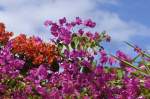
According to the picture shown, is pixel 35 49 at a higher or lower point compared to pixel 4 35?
lower

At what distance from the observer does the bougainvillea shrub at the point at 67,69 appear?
676 centimetres

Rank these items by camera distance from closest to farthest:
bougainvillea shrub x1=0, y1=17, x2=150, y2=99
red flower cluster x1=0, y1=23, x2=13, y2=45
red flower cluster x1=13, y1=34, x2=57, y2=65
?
bougainvillea shrub x1=0, y1=17, x2=150, y2=99
red flower cluster x1=13, y1=34, x2=57, y2=65
red flower cluster x1=0, y1=23, x2=13, y2=45

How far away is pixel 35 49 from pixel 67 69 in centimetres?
124

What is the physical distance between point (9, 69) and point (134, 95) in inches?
76.3

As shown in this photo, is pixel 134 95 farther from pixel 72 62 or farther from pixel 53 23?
pixel 53 23

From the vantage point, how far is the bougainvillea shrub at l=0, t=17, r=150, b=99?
22.2 feet

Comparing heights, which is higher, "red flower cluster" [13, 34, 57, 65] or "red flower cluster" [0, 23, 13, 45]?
"red flower cluster" [0, 23, 13, 45]

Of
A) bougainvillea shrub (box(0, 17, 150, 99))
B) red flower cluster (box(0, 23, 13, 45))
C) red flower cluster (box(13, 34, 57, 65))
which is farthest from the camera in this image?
red flower cluster (box(0, 23, 13, 45))

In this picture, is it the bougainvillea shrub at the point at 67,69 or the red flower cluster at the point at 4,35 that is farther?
the red flower cluster at the point at 4,35

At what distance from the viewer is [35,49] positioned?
8.76 meters

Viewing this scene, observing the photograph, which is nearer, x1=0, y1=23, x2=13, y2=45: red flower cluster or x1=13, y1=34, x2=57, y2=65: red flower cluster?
x1=13, y1=34, x2=57, y2=65: red flower cluster

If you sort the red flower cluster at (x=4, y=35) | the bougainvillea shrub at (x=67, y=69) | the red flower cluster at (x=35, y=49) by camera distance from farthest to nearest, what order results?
the red flower cluster at (x=4, y=35), the red flower cluster at (x=35, y=49), the bougainvillea shrub at (x=67, y=69)

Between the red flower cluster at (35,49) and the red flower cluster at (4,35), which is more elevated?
the red flower cluster at (4,35)

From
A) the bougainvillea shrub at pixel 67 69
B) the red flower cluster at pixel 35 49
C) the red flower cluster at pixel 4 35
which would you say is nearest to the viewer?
the bougainvillea shrub at pixel 67 69
